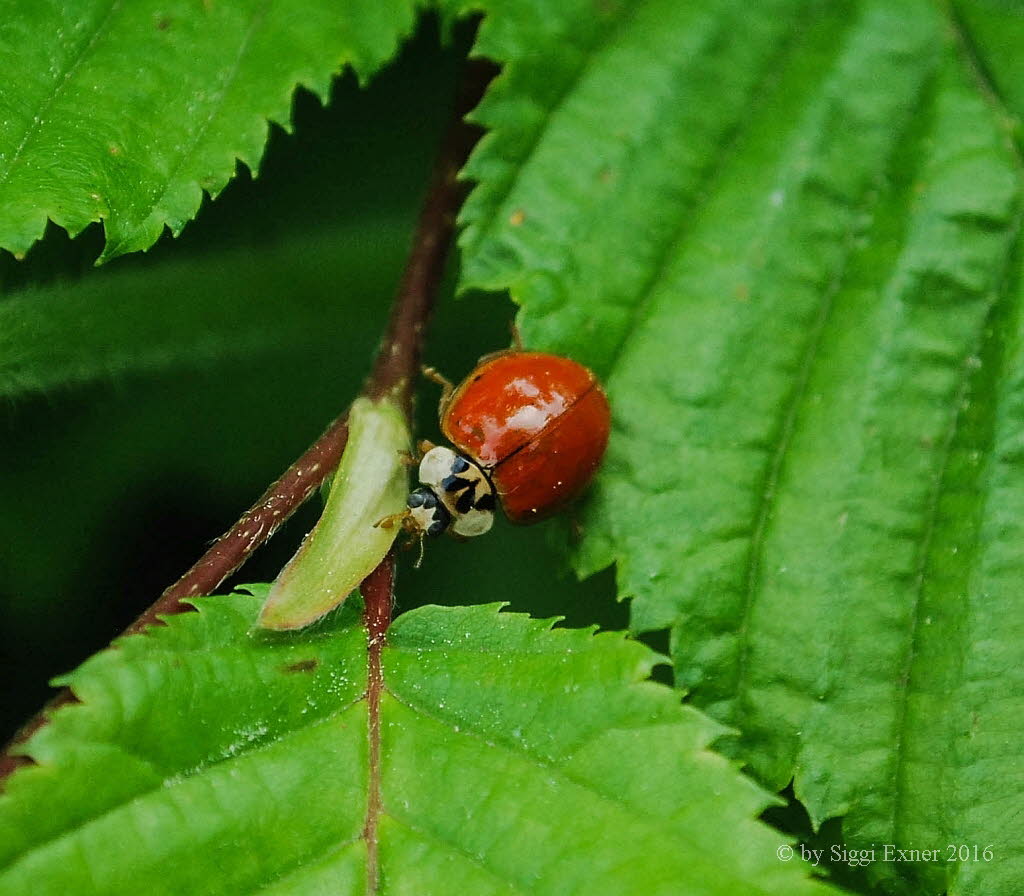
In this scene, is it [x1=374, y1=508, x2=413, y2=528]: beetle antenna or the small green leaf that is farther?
[x1=374, y1=508, x2=413, y2=528]: beetle antenna

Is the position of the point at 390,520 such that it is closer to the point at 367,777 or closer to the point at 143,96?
the point at 367,777

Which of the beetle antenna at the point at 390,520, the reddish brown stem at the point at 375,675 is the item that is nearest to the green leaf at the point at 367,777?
the reddish brown stem at the point at 375,675

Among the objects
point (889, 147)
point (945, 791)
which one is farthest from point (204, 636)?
point (889, 147)

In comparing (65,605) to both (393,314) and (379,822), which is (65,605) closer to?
(393,314)

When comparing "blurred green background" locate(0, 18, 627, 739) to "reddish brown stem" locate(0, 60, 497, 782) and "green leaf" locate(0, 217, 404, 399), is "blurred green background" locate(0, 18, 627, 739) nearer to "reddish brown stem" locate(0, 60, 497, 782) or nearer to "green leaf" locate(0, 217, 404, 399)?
"green leaf" locate(0, 217, 404, 399)

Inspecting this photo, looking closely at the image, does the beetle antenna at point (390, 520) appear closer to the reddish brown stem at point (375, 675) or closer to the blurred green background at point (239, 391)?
the reddish brown stem at point (375, 675)

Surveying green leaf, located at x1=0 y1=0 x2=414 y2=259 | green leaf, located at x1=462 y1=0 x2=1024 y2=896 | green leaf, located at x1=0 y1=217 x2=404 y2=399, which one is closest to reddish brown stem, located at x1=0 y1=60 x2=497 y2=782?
green leaf, located at x1=462 y1=0 x2=1024 y2=896

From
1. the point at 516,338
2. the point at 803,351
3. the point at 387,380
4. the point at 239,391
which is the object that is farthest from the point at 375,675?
the point at 239,391

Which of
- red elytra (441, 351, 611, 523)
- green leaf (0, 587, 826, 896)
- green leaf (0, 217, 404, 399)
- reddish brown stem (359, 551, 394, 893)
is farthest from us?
green leaf (0, 217, 404, 399)
